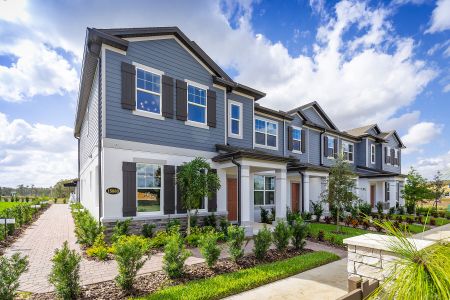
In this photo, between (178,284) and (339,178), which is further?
(339,178)

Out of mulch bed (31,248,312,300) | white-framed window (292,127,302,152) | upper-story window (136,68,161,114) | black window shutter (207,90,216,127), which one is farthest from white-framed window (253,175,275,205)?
mulch bed (31,248,312,300)

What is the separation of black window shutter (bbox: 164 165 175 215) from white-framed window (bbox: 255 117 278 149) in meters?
6.68

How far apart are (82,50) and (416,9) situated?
41.9ft

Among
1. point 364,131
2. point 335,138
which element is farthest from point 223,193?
point 364,131

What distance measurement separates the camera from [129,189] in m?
9.38

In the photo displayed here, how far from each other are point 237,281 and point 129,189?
554cm

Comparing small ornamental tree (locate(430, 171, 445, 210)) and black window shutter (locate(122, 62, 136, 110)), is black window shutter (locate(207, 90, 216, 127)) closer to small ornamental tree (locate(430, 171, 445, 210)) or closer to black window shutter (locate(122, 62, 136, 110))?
black window shutter (locate(122, 62, 136, 110))

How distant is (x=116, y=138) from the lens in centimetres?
936

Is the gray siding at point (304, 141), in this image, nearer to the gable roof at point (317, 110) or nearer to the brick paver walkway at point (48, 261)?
the gable roof at point (317, 110)

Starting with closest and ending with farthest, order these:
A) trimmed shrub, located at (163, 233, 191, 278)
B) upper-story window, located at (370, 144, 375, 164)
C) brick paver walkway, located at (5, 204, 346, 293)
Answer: trimmed shrub, located at (163, 233, 191, 278) → brick paver walkway, located at (5, 204, 346, 293) → upper-story window, located at (370, 144, 375, 164)

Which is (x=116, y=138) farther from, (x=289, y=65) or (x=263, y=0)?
(x=289, y=65)

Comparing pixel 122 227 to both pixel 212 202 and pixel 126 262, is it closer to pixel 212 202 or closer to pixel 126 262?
pixel 126 262

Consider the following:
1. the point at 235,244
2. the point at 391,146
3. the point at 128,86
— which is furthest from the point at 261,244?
the point at 391,146

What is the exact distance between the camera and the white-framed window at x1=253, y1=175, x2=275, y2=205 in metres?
15.9
